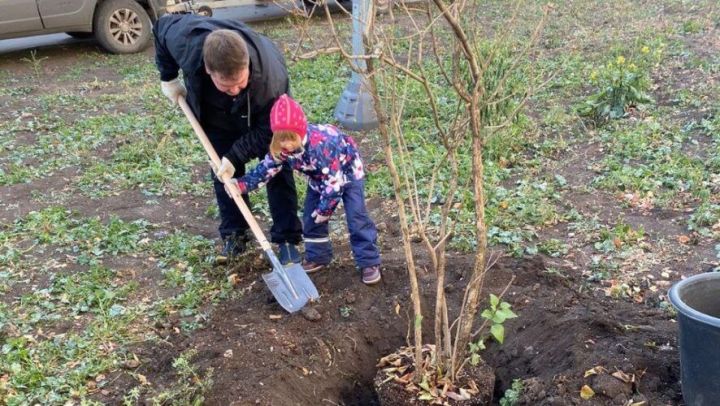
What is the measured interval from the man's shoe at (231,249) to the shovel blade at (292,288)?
0.55 m

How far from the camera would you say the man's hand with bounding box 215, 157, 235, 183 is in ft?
12.6

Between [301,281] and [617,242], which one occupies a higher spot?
[301,281]

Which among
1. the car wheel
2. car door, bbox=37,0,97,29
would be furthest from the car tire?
the car wheel

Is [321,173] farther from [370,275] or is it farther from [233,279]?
[233,279]

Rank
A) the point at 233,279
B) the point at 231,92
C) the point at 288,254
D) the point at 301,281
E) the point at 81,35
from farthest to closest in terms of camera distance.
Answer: the point at 81,35, the point at 288,254, the point at 233,279, the point at 301,281, the point at 231,92

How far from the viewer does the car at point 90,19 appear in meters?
8.62

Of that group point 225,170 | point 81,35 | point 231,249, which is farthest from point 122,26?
point 225,170

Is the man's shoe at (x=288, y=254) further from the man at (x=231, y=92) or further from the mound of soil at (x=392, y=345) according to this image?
the mound of soil at (x=392, y=345)

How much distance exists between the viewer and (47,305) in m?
3.86

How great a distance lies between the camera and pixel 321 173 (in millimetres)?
3725

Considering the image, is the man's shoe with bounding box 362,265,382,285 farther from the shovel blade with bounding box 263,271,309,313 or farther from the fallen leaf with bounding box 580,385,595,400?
the fallen leaf with bounding box 580,385,595,400

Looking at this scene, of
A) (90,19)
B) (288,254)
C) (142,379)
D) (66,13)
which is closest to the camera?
(142,379)

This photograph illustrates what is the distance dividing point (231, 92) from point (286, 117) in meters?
0.39

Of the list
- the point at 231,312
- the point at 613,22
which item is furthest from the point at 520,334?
the point at 613,22
